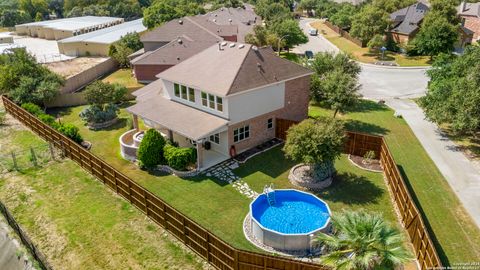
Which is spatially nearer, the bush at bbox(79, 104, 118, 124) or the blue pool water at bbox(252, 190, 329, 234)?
the blue pool water at bbox(252, 190, 329, 234)

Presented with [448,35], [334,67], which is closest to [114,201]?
[334,67]

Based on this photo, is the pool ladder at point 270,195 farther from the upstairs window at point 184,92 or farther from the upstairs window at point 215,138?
the upstairs window at point 184,92

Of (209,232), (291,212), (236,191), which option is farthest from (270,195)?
(209,232)

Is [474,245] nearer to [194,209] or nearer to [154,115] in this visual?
[194,209]

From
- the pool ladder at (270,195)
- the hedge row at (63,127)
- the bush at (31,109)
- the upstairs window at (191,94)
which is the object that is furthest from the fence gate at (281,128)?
the bush at (31,109)

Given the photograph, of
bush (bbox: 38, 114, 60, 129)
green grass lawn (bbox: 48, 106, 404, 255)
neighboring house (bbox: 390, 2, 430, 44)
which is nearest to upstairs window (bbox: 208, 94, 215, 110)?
green grass lawn (bbox: 48, 106, 404, 255)

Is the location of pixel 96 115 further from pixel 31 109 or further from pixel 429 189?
pixel 429 189

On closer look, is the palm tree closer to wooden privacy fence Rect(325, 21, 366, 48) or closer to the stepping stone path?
the stepping stone path
